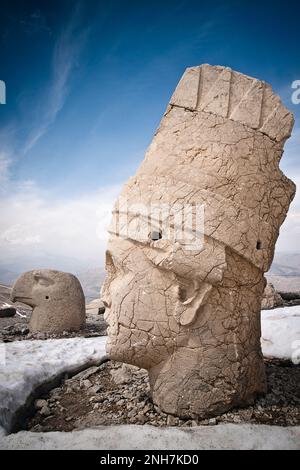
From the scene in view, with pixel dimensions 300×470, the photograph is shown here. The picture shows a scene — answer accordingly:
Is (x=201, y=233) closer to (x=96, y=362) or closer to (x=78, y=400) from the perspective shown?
(x=78, y=400)

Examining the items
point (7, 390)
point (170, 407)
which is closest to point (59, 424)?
point (7, 390)

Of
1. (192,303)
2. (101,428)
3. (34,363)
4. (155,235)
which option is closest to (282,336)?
(192,303)

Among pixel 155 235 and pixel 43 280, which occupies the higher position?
pixel 155 235

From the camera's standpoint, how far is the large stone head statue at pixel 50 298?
22.5ft

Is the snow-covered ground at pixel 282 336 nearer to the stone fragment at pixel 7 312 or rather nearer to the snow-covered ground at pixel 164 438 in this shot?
the snow-covered ground at pixel 164 438

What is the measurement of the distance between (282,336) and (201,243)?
2.53 meters

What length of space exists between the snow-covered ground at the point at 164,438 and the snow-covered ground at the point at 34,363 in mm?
688

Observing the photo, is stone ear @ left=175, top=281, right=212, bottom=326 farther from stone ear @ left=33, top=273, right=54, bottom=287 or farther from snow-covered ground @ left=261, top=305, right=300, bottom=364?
stone ear @ left=33, top=273, right=54, bottom=287

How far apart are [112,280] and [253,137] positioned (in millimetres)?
1794

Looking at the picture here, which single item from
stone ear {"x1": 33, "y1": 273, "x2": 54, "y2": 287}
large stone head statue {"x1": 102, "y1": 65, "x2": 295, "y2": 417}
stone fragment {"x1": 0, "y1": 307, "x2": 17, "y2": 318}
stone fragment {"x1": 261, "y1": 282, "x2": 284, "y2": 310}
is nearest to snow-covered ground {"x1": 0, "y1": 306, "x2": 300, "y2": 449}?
large stone head statue {"x1": 102, "y1": 65, "x2": 295, "y2": 417}

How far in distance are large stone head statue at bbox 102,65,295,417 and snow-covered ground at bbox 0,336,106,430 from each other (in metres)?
1.01

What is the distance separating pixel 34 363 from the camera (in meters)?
3.37

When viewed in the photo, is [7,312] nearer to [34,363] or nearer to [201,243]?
[34,363]

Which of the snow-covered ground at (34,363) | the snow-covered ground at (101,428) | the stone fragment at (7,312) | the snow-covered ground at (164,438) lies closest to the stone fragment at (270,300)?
the snow-covered ground at (101,428)
